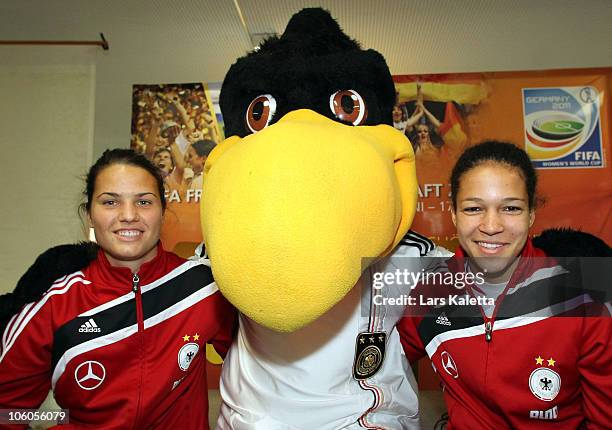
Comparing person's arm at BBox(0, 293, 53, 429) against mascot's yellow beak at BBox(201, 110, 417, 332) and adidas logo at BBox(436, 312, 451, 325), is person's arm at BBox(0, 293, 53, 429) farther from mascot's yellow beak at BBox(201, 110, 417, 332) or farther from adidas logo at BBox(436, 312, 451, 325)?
adidas logo at BBox(436, 312, 451, 325)

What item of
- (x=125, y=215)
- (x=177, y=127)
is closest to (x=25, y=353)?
(x=125, y=215)

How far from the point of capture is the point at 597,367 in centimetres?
93

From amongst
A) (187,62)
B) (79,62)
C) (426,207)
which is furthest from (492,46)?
(79,62)

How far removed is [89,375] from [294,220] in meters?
0.71

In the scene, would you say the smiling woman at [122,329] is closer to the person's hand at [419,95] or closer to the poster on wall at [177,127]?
the poster on wall at [177,127]

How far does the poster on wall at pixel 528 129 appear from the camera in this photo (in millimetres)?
2029

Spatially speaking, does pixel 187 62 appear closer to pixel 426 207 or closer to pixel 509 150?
pixel 426 207

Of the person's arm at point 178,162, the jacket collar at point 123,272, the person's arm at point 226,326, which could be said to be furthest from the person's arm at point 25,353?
the person's arm at point 178,162

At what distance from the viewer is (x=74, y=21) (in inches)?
80.4

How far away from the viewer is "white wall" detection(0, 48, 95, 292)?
7.76 feet

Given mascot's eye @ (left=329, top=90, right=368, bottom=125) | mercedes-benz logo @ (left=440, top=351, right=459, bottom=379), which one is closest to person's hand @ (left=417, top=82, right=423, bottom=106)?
mascot's eye @ (left=329, top=90, right=368, bottom=125)

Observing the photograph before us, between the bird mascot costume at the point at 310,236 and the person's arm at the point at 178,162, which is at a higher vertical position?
the person's arm at the point at 178,162

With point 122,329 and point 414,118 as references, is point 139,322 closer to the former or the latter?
point 122,329

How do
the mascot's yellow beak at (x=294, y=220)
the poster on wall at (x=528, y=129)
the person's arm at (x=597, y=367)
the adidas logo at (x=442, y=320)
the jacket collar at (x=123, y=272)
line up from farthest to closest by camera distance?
the poster on wall at (x=528, y=129) < the jacket collar at (x=123, y=272) < the adidas logo at (x=442, y=320) < the person's arm at (x=597, y=367) < the mascot's yellow beak at (x=294, y=220)
